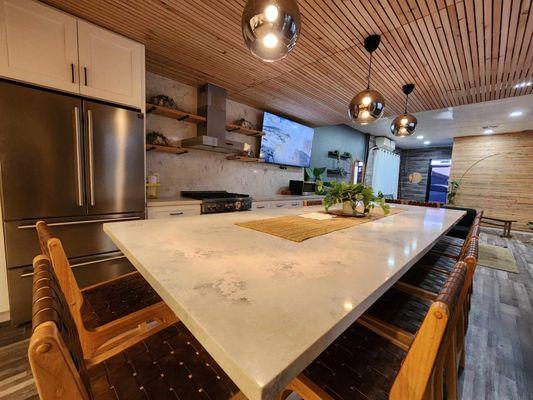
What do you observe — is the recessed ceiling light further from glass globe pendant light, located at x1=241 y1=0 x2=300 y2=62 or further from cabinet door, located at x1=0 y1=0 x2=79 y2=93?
cabinet door, located at x1=0 y1=0 x2=79 y2=93

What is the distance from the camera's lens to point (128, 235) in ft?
3.61

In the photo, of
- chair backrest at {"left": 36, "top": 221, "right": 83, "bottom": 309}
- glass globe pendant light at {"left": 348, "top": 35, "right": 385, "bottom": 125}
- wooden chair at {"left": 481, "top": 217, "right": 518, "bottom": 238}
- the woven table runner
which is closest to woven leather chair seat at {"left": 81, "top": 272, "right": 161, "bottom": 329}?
chair backrest at {"left": 36, "top": 221, "right": 83, "bottom": 309}

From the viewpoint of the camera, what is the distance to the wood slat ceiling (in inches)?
68.1

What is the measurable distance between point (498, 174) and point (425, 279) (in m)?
7.58

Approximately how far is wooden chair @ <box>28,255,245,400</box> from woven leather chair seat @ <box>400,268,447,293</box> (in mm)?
1330

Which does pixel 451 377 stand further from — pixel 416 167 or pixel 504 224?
pixel 416 167

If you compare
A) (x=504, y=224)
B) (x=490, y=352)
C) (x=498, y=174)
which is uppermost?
(x=498, y=174)

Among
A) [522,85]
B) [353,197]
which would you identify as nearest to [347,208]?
[353,197]

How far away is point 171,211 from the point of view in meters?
2.53

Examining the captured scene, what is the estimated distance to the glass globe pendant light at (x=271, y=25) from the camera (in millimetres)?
1018

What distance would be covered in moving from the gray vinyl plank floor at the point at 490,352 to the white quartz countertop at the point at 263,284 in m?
0.90

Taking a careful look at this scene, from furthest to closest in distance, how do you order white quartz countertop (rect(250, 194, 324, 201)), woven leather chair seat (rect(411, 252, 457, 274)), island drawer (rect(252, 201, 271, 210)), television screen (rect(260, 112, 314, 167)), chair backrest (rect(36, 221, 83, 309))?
television screen (rect(260, 112, 314, 167))
white quartz countertop (rect(250, 194, 324, 201))
island drawer (rect(252, 201, 271, 210))
woven leather chair seat (rect(411, 252, 457, 274))
chair backrest (rect(36, 221, 83, 309))

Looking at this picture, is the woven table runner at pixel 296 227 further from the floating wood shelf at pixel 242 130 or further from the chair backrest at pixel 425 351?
the floating wood shelf at pixel 242 130

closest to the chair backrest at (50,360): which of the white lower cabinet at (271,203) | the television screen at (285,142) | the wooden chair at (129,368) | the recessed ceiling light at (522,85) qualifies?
the wooden chair at (129,368)
